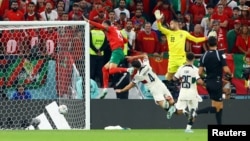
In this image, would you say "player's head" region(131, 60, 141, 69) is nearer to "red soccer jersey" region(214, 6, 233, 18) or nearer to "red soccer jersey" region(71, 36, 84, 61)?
"red soccer jersey" region(71, 36, 84, 61)

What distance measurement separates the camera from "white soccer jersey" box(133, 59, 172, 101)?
21828 mm

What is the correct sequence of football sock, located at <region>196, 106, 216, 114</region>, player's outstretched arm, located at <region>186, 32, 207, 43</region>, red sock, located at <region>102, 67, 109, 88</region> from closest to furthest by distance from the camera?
1. football sock, located at <region>196, 106, 216, 114</region>
2. red sock, located at <region>102, 67, 109, 88</region>
3. player's outstretched arm, located at <region>186, 32, 207, 43</region>

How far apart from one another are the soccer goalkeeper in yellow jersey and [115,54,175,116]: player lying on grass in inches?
79.0

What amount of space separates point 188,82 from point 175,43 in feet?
12.8

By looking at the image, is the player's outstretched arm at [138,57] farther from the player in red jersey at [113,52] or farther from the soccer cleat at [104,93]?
the soccer cleat at [104,93]

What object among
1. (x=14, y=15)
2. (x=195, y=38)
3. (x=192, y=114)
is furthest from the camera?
(x=14, y=15)

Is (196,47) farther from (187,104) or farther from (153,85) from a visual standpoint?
(187,104)

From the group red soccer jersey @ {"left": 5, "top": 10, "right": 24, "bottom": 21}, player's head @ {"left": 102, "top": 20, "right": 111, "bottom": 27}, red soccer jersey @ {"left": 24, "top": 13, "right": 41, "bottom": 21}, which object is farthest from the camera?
red soccer jersey @ {"left": 24, "top": 13, "right": 41, "bottom": 21}

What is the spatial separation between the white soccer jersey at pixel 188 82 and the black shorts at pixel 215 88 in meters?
0.32

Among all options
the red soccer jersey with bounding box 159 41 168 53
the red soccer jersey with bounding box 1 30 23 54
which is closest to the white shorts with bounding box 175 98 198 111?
the red soccer jersey with bounding box 1 30 23 54

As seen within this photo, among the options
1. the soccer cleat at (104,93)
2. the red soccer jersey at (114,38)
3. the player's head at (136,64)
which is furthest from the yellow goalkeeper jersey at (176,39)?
the player's head at (136,64)

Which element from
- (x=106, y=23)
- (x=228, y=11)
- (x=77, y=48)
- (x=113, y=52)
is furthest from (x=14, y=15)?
(x=228, y=11)

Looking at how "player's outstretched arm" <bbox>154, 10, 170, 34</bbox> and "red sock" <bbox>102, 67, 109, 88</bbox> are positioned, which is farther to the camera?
"player's outstretched arm" <bbox>154, 10, 170, 34</bbox>

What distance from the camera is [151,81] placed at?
71.8 feet
